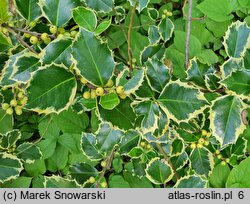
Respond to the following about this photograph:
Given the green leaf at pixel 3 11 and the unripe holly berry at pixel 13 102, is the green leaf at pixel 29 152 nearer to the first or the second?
the unripe holly berry at pixel 13 102

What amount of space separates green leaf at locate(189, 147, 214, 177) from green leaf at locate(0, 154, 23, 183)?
0.71 metres

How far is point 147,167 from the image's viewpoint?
131 cm

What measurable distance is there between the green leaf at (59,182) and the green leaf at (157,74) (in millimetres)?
587

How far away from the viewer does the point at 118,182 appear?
1501 mm

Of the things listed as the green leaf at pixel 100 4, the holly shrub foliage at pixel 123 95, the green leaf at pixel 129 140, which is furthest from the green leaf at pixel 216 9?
the green leaf at pixel 129 140

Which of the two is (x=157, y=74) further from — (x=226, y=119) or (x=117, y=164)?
(x=117, y=164)

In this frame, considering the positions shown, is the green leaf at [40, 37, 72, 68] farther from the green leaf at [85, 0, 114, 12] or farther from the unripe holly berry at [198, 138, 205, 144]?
the unripe holly berry at [198, 138, 205, 144]

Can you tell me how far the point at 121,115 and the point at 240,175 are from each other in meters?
0.73

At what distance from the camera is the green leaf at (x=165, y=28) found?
141 centimetres

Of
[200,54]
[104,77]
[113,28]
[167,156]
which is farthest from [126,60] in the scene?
[104,77]

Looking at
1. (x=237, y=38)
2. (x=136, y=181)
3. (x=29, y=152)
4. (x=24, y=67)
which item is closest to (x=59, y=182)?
(x=29, y=152)

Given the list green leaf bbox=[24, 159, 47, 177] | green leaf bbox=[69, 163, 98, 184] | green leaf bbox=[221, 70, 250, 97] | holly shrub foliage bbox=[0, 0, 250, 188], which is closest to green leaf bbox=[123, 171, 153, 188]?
holly shrub foliage bbox=[0, 0, 250, 188]

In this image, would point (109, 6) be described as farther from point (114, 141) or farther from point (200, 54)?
point (200, 54)

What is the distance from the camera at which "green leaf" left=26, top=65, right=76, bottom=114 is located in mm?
870
